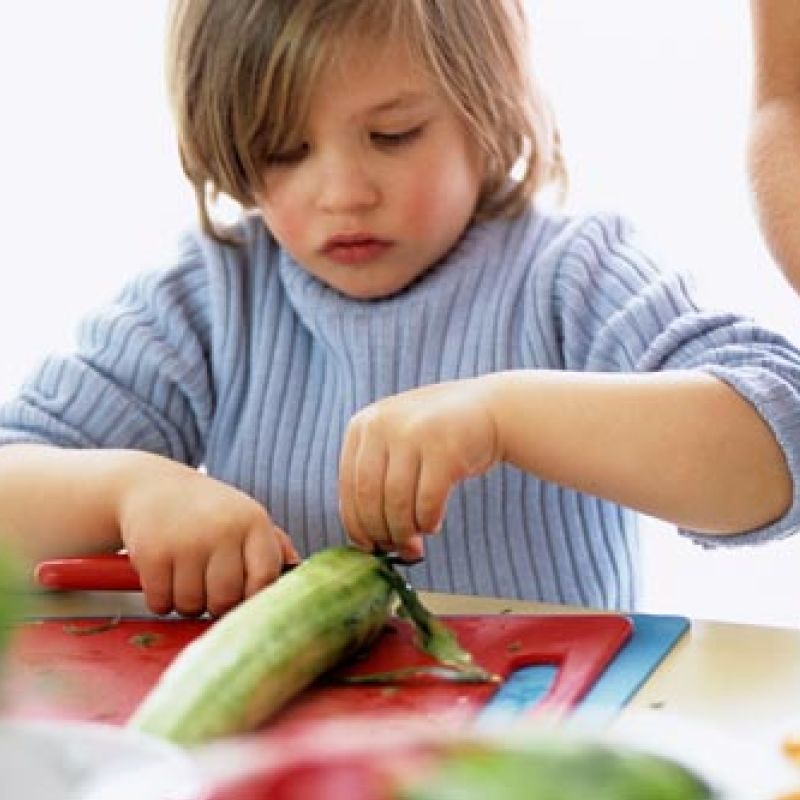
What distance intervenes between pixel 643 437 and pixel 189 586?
25cm

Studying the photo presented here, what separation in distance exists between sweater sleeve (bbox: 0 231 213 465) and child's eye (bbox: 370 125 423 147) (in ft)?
0.72

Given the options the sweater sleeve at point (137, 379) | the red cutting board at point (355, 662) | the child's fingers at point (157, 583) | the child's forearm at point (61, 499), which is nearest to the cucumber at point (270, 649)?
the red cutting board at point (355, 662)

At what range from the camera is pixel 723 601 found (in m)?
1.60

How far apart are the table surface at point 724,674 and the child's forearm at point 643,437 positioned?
9cm

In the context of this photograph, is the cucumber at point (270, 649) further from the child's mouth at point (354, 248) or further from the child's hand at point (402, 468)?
the child's mouth at point (354, 248)

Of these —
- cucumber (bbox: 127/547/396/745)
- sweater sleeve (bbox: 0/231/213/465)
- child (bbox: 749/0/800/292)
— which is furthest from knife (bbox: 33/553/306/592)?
child (bbox: 749/0/800/292)

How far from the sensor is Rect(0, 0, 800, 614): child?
931 millimetres

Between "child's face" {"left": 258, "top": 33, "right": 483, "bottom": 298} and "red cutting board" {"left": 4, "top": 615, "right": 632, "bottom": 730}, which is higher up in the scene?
"child's face" {"left": 258, "top": 33, "right": 483, "bottom": 298}

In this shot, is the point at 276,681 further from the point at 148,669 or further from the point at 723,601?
the point at 723,601

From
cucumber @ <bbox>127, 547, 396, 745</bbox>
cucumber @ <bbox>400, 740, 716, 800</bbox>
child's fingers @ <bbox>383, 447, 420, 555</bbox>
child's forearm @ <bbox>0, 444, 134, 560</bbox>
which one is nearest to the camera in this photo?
cucumber @ <bbox>400, 740, 716, 800</bbox>

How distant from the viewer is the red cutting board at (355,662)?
0.74 meters

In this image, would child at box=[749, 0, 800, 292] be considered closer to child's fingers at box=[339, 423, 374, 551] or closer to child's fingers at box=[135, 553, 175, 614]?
child's fingers at box=[339, 423, 374, 551]

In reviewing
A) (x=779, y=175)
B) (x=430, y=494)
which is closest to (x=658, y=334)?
(x=779, y=175)

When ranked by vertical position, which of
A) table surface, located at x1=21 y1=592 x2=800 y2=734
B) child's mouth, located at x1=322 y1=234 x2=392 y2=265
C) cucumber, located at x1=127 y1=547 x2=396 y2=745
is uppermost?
child's mouth, located at x1=322 y1=234 x2=392 y2=265
